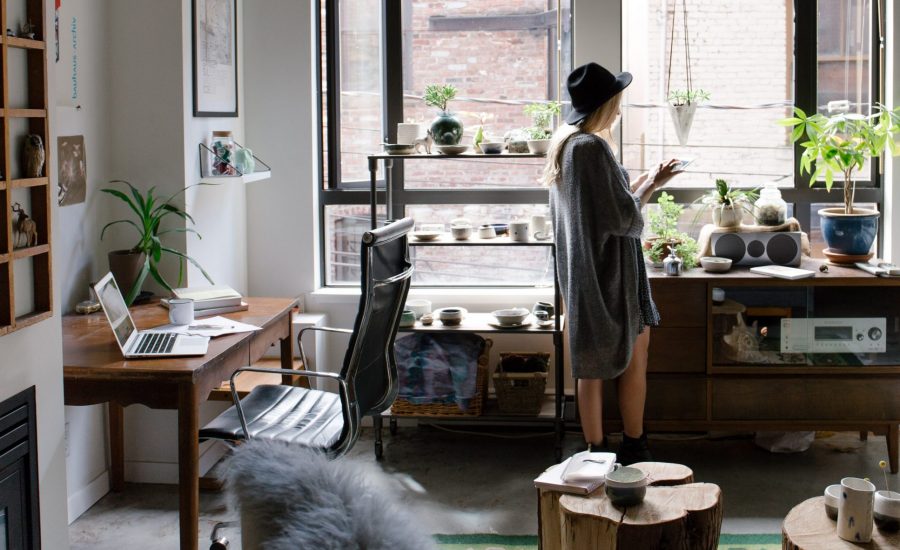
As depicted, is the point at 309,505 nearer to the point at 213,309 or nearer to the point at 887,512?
the point at 887,512

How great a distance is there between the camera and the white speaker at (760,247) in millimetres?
4469

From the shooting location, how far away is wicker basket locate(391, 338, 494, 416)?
4.52 metres

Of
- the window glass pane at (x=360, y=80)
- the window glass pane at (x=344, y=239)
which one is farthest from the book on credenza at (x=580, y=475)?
the window glass pane at (x=360, y=80)

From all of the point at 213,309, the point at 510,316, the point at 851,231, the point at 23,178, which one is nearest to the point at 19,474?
the point at 23,178

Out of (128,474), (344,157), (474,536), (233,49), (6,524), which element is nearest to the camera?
(6,524)

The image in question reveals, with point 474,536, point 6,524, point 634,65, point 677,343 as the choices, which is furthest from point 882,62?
point 6,524

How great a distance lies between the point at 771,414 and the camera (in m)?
4.35

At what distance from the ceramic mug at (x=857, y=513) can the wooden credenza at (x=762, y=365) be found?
1.68 m

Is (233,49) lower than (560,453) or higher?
higher

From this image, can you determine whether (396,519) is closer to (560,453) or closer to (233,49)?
(560,453)

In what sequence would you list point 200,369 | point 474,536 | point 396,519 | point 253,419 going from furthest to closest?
1. point 474,536
2. point 253,419
3. point 200,369
4. point 396,519

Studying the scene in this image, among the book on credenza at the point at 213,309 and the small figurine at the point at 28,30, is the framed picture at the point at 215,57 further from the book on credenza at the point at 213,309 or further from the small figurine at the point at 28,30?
the small figurine at the point at 28,30

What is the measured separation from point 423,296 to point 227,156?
3.67 ft

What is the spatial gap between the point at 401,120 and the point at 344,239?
0.61 metres
